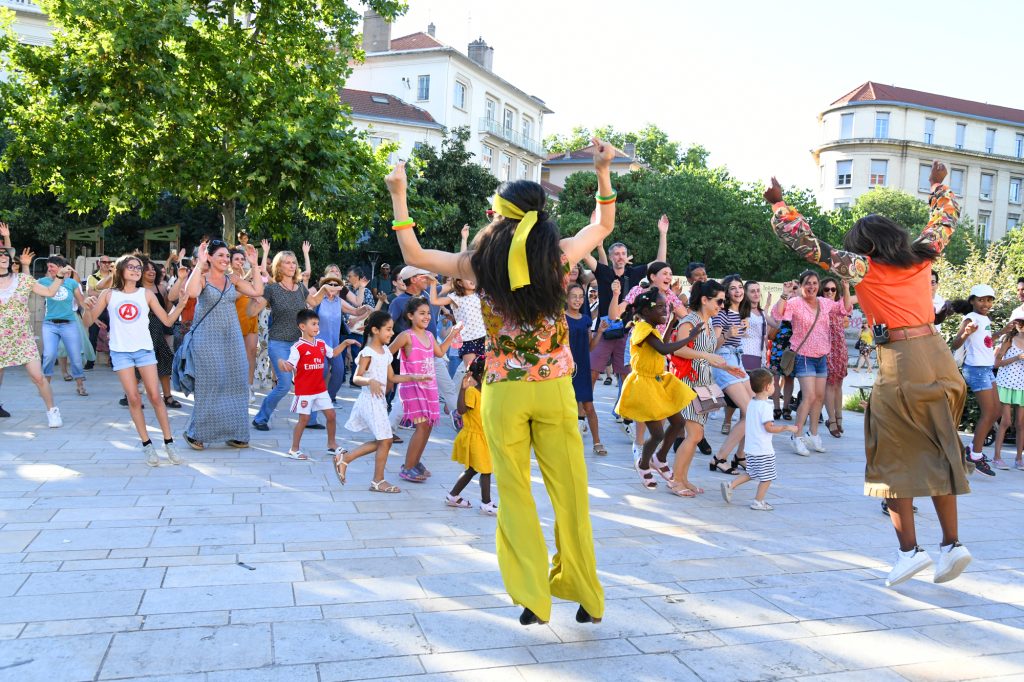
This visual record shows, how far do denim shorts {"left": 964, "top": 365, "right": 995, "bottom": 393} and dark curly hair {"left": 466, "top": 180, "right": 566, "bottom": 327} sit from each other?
619 cm

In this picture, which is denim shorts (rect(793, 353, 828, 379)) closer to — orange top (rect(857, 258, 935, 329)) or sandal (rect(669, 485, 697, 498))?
sandal (rect(669, 485, 697, 498))

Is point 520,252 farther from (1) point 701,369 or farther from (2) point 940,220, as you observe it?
(1) point 701,369

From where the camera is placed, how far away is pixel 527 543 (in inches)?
142

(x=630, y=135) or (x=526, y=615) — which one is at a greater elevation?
(x=630, y=135)

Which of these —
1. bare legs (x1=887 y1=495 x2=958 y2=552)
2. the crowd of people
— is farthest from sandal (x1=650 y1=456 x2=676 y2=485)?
bare legs (x1=887 y1=495 x2=958 y2=552)

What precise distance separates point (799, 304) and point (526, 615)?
6899 millimetres

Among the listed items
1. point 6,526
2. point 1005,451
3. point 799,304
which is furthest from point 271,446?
point 1005,451

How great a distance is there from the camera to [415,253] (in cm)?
367

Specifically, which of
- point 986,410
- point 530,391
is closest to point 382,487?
point 530,391

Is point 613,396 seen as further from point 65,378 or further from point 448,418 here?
point 65,378

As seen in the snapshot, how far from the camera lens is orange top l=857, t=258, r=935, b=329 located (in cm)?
445

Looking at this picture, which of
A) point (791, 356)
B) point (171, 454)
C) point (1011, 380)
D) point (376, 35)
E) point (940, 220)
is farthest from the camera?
point (376, 35)

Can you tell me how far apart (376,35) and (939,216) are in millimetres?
51672

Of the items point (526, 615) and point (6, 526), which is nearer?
point (526, 615)
